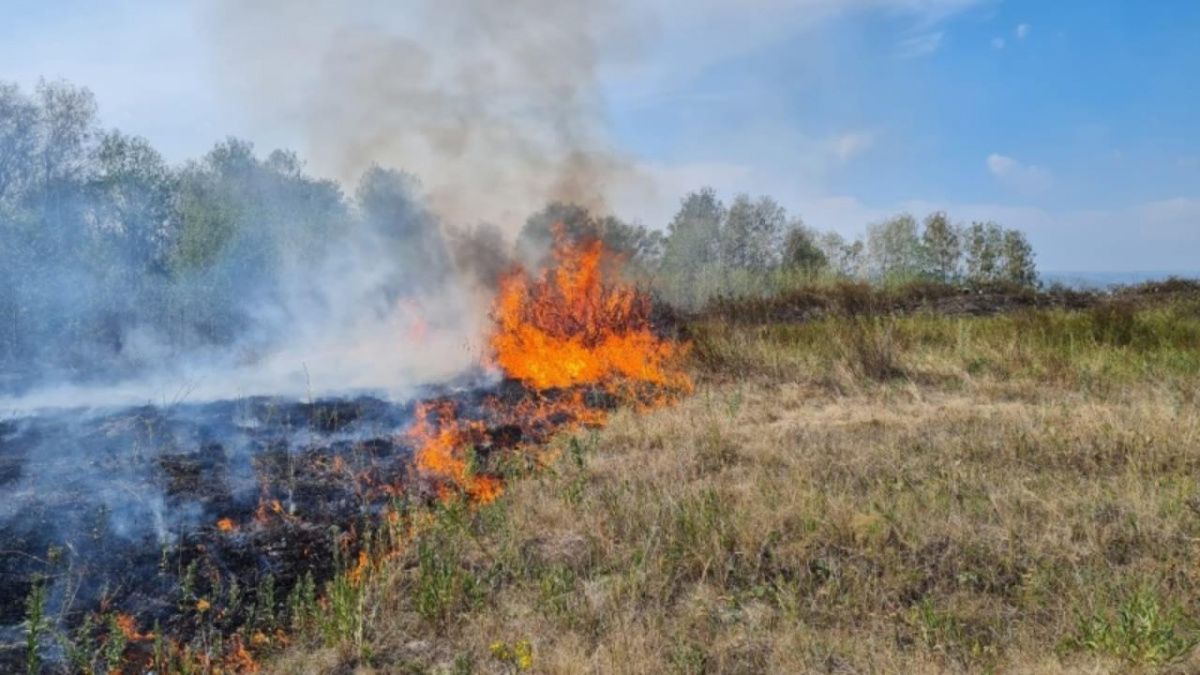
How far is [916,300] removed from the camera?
1820cm

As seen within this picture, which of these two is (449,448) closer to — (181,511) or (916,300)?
(181,511)

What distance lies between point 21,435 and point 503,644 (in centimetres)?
681

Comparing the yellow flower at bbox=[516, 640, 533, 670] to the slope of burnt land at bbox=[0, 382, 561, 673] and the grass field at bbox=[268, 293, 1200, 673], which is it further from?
the slope of burnt land at bbox=[0, 382, 561, 673]

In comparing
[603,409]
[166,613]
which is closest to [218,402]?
[603,409]

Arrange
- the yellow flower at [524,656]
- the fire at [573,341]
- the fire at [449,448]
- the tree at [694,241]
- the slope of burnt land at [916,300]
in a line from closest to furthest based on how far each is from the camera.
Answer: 1. the yellow flower at [524,656]
2. the fire at [449,448]
3. the fire at [573,341]
4. the slope of burnt land at [916,300]
5. the tree at [694,241]

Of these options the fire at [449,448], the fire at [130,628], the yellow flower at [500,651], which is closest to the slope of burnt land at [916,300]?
the fire at [449,448]

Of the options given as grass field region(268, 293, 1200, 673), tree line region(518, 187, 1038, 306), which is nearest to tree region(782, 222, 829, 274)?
tree line region(518, 187, 1038, 306)

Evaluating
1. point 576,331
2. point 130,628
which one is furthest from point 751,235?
point 130,628

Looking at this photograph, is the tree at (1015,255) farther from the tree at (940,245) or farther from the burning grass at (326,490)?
the burning grass at (326,490)

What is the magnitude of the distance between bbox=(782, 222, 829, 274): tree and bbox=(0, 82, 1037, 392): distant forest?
72 millimetres

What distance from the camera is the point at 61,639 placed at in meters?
3.49

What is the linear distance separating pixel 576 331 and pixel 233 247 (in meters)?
16.8

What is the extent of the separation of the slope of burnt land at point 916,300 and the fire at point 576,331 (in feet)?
17.1

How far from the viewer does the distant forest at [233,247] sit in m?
14.1
